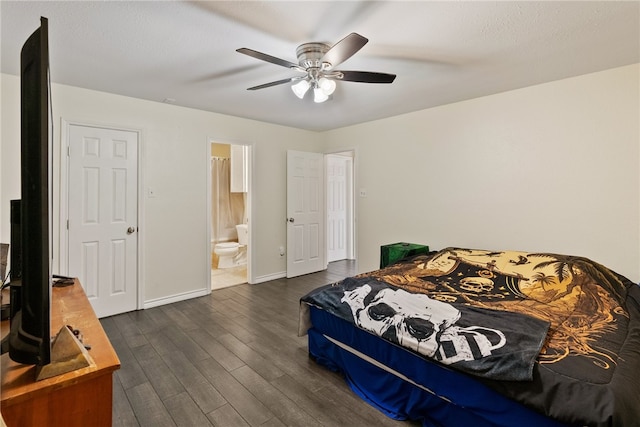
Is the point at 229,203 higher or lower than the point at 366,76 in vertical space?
lower

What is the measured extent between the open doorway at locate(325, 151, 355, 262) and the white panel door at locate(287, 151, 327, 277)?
843 mm

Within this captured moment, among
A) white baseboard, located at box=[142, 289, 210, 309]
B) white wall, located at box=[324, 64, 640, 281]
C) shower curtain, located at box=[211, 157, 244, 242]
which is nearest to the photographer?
white wall, located at box=[324, 64, 640, 281]

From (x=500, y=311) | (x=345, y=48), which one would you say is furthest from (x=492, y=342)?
(x=345, y=48)

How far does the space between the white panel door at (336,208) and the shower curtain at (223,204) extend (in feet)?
6.59

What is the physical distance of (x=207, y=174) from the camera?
418 centimetres

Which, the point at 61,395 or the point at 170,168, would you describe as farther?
the point at 170,168

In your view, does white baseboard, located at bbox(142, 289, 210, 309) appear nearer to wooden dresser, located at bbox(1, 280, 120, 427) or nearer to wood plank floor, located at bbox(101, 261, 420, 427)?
wood plank floor, located at bbox(101, 261, 420, 427)

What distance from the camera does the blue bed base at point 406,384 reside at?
1.56m

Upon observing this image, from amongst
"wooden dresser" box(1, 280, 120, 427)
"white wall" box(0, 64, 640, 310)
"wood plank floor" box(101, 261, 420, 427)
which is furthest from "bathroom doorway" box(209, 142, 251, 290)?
"wooden dresser" box(1, 280, 120, 427)

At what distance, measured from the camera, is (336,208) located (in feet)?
21.4

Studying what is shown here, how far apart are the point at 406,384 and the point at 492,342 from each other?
580mm

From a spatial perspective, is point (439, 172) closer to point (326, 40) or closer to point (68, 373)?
point (326, 40)

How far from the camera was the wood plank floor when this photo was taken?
1.95 m

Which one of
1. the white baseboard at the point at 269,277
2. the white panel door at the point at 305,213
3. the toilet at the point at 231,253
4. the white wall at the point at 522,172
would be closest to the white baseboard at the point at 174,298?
the white baseboard at the point at 269,277
